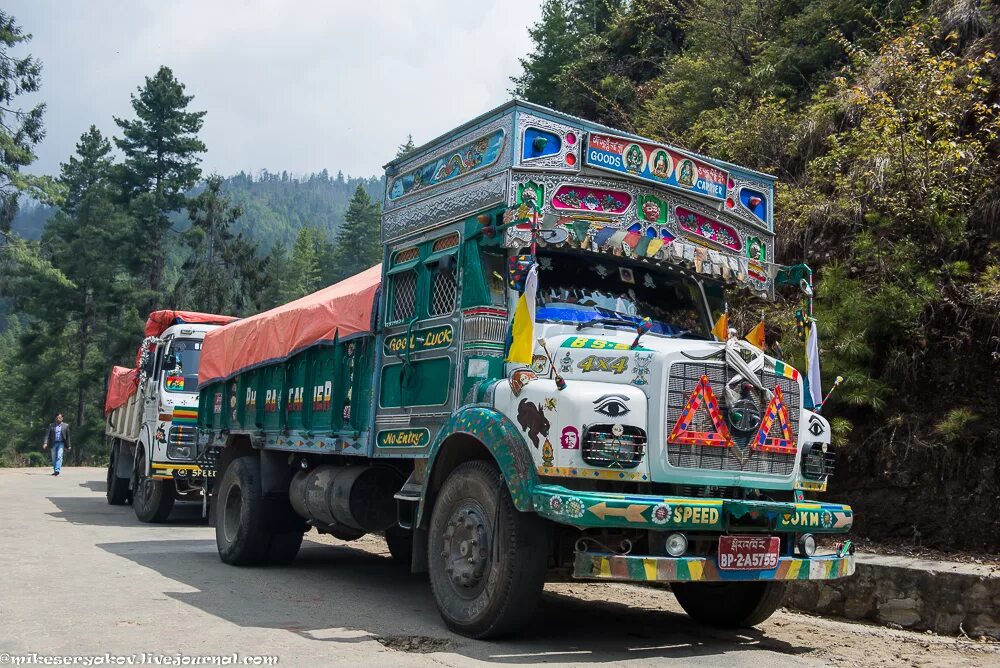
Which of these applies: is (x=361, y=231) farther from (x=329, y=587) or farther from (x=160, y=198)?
(x=329, y=587)

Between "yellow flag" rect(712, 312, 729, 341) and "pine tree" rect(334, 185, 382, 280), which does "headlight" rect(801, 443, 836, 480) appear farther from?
"pine tree" rect(334, 185, 382, 280)

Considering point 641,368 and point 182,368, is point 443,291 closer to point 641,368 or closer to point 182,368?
point 641,368

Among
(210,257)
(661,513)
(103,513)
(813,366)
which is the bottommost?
(103,513)

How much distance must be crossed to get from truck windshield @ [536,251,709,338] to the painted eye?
1205mm

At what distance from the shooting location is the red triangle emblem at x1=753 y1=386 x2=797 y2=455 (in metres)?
6.29

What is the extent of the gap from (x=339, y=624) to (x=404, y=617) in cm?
61

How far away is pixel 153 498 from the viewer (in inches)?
623

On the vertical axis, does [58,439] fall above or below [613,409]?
below

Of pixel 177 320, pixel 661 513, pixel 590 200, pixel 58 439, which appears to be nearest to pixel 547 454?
pixel 661 513

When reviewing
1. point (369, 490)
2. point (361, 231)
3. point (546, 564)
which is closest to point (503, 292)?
point (546, 564)

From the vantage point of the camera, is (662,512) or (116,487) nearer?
(662,512)

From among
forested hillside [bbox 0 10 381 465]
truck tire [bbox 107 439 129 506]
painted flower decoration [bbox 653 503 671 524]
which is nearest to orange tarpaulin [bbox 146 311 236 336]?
truck tire [bbox 107 439 129 506]

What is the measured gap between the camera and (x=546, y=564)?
5977mm

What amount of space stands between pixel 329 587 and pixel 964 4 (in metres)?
11.6
